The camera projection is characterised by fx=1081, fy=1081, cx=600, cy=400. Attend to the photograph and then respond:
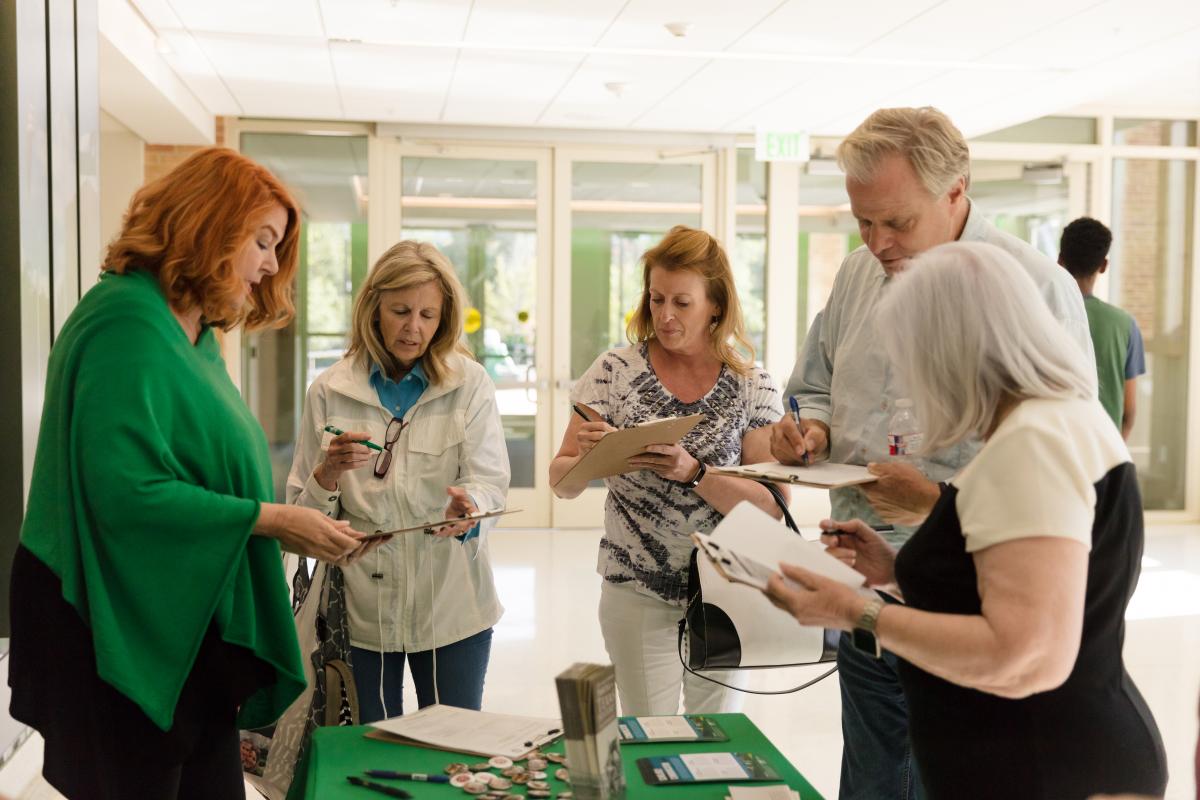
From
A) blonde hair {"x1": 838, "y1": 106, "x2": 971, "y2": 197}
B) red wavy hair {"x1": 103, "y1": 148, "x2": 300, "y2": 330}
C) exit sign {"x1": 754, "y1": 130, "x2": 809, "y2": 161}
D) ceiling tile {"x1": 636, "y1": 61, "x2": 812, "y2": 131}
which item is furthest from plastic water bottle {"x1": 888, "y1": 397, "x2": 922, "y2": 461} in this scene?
exit sign {"x1": 754, "y1": 130, "x2": 809, "y2": 161}

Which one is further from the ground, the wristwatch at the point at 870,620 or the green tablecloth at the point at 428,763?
the wristwatch at the point at 870,620

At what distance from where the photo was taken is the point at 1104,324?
16.3ft

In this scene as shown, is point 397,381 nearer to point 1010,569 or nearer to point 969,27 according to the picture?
point 1010,569

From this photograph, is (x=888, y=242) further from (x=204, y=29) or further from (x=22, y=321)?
(x=204, y=29)

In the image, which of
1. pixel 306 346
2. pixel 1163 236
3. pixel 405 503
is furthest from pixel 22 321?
pixel 1163 236

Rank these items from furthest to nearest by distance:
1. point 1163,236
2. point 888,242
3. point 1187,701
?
point 1163,236 < point 1187,701 < point 888,242

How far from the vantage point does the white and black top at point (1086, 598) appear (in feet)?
4.41

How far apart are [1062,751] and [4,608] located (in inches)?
121

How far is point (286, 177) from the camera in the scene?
829 centimetres

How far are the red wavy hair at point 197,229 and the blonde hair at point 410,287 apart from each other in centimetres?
71

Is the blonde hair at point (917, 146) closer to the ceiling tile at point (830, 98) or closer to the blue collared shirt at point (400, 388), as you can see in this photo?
the blue collared shirt at point (400, 388)

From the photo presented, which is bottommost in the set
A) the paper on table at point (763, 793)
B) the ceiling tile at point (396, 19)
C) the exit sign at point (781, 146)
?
the paper on table at point (763, 793)

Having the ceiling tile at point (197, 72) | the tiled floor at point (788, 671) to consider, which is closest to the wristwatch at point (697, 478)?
the tiled floor at point (788, 671)

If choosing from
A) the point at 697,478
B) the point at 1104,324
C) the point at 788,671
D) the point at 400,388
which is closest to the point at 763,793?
the point at 697,478
